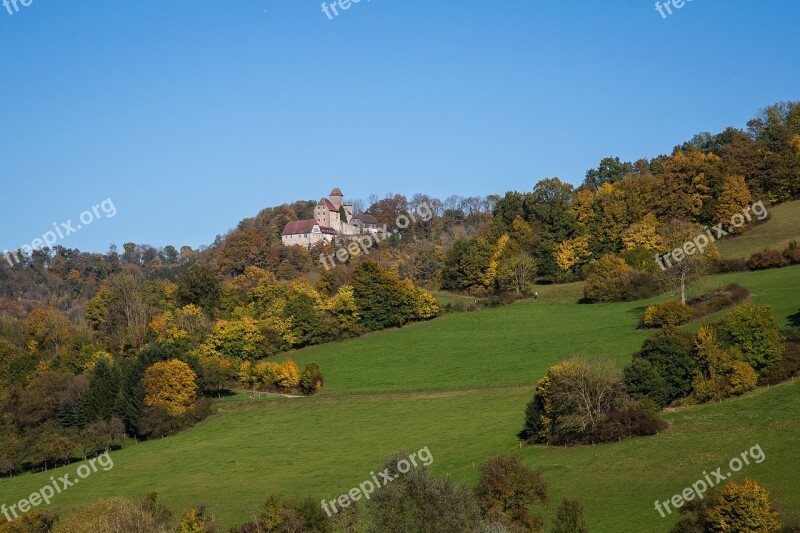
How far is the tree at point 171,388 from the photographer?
236 feet

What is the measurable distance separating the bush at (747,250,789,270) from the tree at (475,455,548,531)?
52.5 m

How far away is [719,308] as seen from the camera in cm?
7094

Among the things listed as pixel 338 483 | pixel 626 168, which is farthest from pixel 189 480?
pixel 626 168

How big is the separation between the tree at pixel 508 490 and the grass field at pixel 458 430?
2511mm

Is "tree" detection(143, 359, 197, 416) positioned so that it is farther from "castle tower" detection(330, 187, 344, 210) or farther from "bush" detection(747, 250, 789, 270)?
"castle tower" detection(330, 187, 344, 210)

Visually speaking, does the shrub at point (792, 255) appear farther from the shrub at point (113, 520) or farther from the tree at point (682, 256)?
the shrub at point (113, 520)

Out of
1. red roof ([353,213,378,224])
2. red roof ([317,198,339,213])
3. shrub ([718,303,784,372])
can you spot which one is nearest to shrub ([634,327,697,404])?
shrub ([718,303,784,372])

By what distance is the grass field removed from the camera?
139 ft

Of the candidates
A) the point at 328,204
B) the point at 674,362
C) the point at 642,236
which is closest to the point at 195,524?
the point at 674,362

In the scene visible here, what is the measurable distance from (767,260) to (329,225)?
107011 millimetres

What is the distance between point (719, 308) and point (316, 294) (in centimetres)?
4112

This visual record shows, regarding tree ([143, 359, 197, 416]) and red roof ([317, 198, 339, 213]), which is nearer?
tree ([143, 359, 197, 416])

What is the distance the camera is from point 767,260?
3273 inches

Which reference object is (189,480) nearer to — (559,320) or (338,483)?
(338,483)
